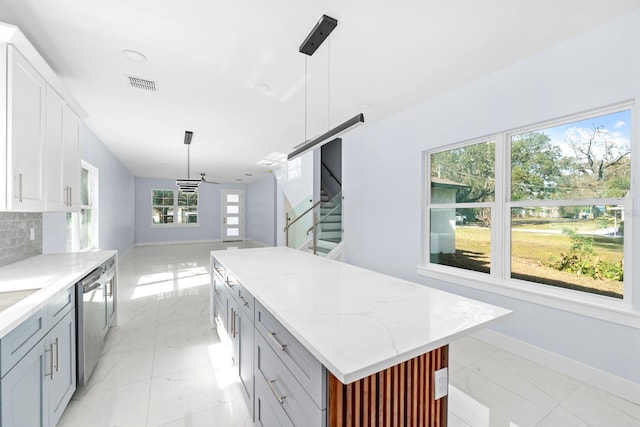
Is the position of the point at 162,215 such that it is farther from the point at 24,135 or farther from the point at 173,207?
the point at 24,135

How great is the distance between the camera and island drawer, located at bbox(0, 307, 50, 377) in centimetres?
112

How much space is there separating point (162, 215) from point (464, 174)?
1057cm

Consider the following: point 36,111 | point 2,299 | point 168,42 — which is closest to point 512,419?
point 2,299

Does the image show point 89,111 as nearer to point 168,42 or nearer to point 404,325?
point 168,42

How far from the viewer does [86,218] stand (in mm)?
4484

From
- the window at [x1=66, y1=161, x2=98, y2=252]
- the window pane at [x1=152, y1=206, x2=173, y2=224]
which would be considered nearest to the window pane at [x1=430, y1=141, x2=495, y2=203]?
the window at [x1=66, y1=161, x2=98, y2=252]

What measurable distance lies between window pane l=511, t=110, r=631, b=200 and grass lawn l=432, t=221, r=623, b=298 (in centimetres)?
28

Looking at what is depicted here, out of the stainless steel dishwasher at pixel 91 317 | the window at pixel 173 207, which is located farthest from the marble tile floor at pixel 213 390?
the window at pixel 173 207

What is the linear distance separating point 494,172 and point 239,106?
Answer: 10.0 feet

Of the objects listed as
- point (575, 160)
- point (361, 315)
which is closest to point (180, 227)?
point (361, 315)

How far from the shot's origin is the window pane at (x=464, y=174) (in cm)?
285

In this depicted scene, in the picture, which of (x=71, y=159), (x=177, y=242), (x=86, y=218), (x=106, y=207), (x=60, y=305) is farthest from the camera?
(x=177, y=242)

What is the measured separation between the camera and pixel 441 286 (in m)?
3.13

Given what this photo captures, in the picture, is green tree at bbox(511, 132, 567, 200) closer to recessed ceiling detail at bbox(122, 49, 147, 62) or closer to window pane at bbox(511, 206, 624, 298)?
window pane at bbox(511, 206, 624, 298)
